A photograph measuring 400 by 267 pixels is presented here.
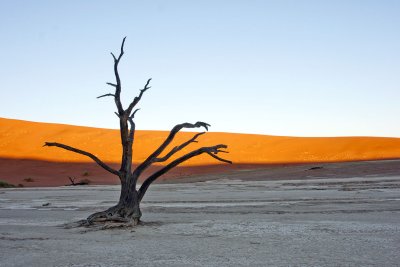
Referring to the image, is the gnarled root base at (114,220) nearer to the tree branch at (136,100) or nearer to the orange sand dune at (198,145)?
the tree branch at (136,100)

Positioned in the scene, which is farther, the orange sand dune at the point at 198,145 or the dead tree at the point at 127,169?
the orange sand dune at the point at 198,145

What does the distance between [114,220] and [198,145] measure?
176 feet

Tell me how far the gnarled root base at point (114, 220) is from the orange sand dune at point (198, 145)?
38457 mm

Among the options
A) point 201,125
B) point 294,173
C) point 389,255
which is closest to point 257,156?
point 294,173

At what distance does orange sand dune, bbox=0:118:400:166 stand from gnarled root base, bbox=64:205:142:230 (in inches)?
1514

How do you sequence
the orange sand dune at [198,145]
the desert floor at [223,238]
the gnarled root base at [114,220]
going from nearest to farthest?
the desert floor at [223,238] < the gnarled root base at [114,220] < the orange sand dune at [198,145]

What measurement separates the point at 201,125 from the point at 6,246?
4.19 meters

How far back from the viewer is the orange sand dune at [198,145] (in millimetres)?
51188

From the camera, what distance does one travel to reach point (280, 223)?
31.4 ft

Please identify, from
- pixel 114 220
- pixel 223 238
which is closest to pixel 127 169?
pixel 114 220

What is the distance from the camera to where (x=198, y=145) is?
63.5m

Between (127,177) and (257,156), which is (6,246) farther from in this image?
(257,156)

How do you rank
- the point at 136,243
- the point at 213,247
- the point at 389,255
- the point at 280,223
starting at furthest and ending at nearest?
1. the point at 280,223
2. the point at 136,243
3. the point at 213,247
4. the point at 389,255

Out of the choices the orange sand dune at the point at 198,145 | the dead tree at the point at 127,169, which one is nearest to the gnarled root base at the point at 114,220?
the dead tree at the point at 127,169
